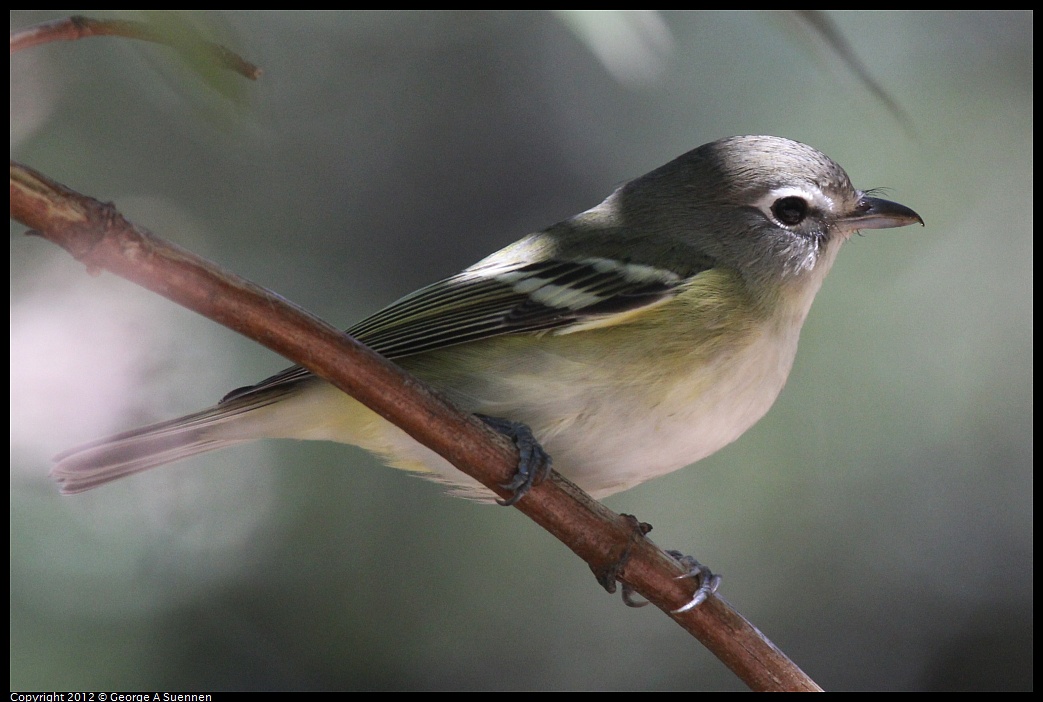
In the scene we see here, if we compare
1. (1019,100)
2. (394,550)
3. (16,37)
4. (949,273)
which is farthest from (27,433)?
(1019,100)

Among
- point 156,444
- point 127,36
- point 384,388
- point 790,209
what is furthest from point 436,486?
point 127,36

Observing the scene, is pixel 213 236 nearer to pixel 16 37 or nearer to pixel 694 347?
pixel 694 347

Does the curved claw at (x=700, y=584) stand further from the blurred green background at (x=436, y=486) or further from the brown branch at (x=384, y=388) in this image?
the blurred green background at (x=436, y=486)

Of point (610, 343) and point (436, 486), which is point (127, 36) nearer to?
point (610, 343)

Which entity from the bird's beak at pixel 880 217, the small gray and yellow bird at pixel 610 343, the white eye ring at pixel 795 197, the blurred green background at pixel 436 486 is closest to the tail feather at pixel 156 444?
the small gray and yellow bird at pixel 610 343

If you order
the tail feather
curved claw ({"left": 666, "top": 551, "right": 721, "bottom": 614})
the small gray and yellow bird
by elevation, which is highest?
the tail feather

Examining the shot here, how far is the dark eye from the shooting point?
8.97ft

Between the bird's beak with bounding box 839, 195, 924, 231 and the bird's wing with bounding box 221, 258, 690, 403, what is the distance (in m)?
0.64

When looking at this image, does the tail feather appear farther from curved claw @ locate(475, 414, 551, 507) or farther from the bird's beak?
the bird's beak

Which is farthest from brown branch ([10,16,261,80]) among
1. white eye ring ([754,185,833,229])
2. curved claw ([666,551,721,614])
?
white eye ring ([754,185,833,229])

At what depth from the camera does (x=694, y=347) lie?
2285 mm

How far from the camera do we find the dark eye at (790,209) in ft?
8.97

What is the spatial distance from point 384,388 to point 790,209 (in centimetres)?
157
